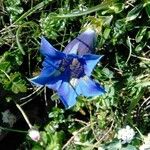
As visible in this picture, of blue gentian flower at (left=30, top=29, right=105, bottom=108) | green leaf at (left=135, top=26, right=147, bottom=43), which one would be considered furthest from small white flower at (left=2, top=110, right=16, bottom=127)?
green leaf at (left=135, top=26, right=147, bottom=43)

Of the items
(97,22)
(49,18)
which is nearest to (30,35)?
(49,18)

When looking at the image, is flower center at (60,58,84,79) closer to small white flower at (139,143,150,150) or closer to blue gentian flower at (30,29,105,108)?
blue gentian flower at (30,29,105,108)

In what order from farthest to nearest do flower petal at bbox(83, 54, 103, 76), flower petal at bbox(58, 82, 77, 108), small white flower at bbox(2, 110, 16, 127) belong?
small white flower at bbox(2, 110, 16, 127) < flower petal at bbox(58, 82, 77, 108) < flower petal at bbox(83, 54, 103, 76)

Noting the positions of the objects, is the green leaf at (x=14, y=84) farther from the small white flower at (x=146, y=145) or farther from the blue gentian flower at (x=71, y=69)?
the small white flower at (x=146, y=145)

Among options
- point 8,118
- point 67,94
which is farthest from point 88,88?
point 8,118

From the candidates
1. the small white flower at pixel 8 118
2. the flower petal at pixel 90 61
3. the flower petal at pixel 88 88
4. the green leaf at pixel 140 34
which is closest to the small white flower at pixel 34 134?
the small white flower at pixel 8 118

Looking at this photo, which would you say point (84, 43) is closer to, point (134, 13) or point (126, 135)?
point (134, 13)

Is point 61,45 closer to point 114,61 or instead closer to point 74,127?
point 114,61
